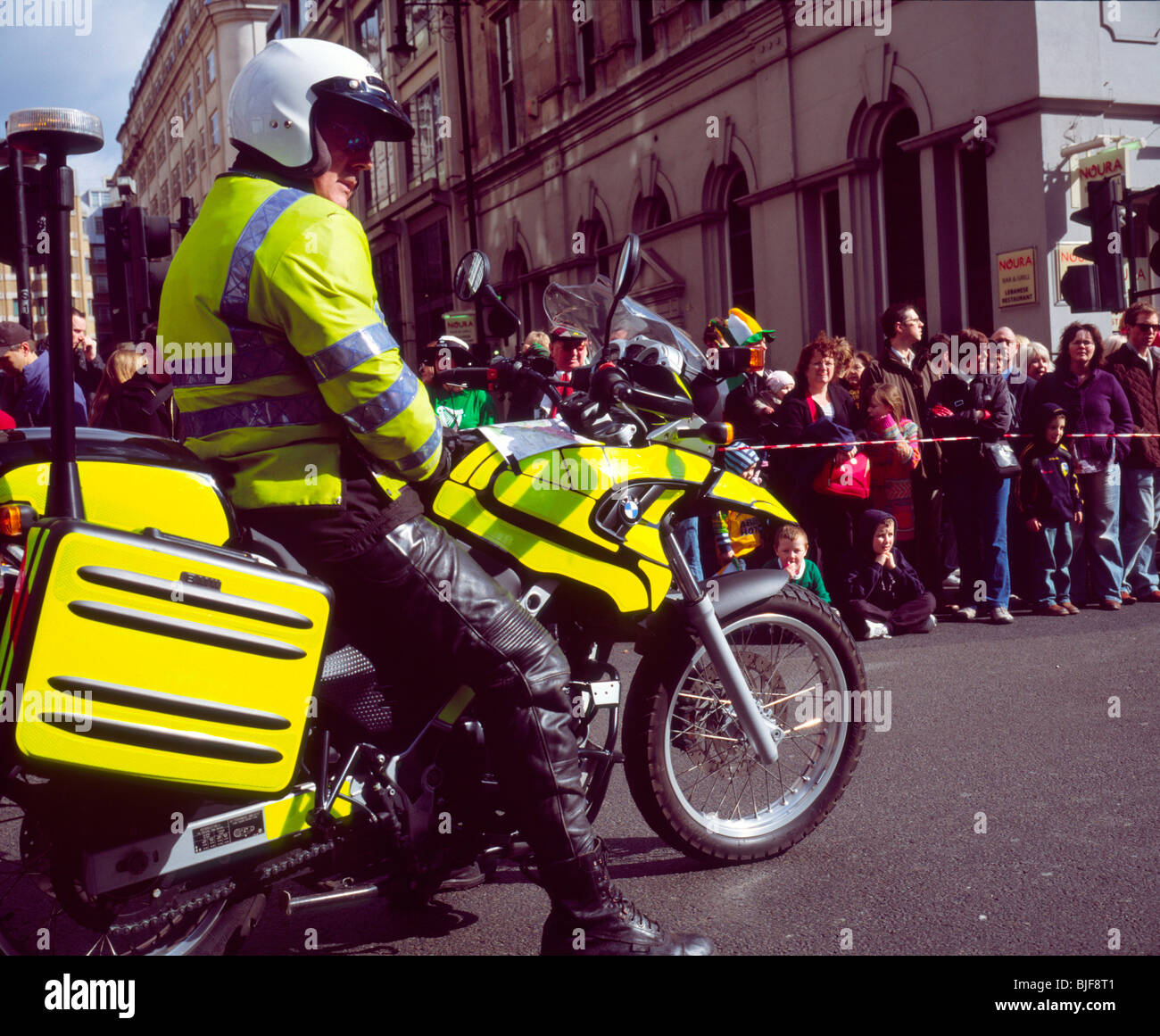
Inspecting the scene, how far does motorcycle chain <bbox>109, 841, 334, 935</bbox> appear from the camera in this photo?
2.73 metres

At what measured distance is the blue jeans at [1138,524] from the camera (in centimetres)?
909

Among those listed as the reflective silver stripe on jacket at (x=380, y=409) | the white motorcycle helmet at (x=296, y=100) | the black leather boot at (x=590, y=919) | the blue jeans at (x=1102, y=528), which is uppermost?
the white motorcycle helmet at (x=296, y=100)

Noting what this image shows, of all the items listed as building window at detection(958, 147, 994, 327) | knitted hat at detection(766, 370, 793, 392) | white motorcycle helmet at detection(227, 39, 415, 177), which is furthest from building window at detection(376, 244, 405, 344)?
white motorcycle helmet at detection(227, 39, 415, 177)

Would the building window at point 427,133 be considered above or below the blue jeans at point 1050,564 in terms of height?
above

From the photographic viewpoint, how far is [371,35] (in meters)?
35.5

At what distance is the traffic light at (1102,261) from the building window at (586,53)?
45.0 feet

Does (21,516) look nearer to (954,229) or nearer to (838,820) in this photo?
(838,820)

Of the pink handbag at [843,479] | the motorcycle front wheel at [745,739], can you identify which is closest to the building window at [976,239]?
the pink handbag at [843,479]

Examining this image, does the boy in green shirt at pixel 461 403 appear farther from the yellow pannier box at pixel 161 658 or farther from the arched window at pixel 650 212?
the arched window at pixel 650 212

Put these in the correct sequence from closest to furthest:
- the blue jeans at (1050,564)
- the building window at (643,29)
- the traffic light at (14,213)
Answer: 1. the traffic light at (14,213)
2. the blue jeans at (1050,564)
3. the building window at (643,29)

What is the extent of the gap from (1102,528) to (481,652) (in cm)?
710

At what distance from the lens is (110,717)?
2.49 m

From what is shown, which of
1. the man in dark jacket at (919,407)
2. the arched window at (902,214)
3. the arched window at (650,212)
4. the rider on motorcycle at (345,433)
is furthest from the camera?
the arched window at (650,212)

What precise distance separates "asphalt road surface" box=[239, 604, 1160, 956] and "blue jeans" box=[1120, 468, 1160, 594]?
12.1 ft
